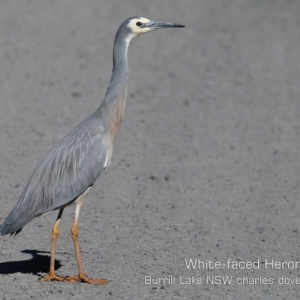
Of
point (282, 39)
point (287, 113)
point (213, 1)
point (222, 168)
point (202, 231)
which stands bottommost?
point (202, 231)

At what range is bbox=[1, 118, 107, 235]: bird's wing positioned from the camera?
6.69m

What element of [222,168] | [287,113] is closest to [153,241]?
[222,168]

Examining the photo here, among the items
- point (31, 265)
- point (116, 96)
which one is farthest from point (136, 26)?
point (31, 265)

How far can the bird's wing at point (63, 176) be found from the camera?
669cm

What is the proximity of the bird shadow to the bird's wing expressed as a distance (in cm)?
38

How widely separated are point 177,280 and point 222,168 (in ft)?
11.6

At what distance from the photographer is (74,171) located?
269 inches

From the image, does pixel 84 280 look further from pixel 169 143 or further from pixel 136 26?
pixel 169 143

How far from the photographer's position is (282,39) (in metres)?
16.9

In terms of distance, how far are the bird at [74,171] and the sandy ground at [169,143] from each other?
15.5 inches

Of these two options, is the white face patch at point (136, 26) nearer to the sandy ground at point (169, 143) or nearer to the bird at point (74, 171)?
the bird at point (74, 171)

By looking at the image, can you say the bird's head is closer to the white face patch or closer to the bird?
the white face patch

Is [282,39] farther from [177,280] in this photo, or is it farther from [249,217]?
[177,280]

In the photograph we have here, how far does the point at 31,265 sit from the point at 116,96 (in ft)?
5.29
